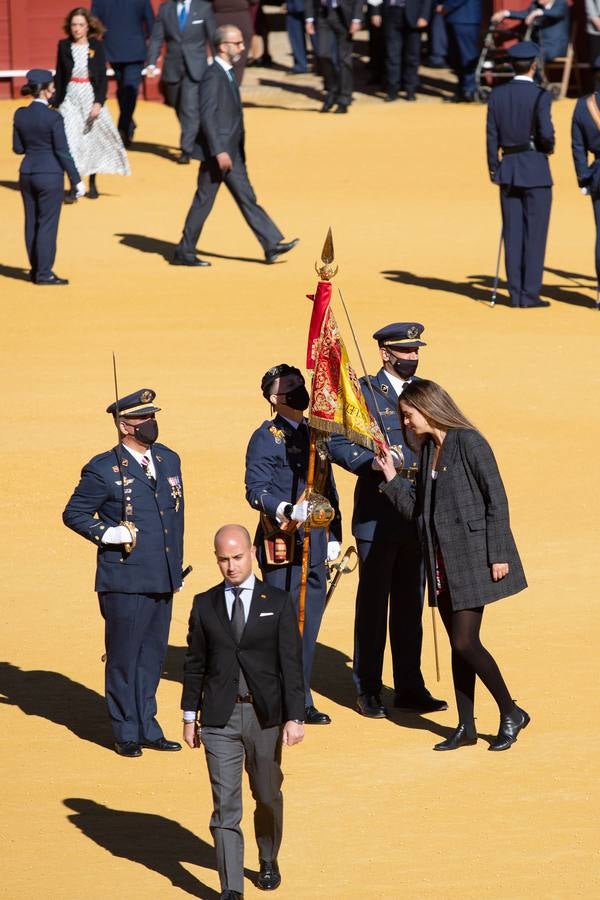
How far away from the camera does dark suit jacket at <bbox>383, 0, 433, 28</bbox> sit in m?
26.8

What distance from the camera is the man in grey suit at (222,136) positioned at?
1844 centimetres

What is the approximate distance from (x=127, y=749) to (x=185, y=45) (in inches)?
644

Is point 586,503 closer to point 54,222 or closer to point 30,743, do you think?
point 30,743

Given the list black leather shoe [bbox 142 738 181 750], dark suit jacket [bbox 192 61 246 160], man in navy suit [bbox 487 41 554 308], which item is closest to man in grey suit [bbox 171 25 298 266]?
dark suit jacket [bbox 192 61 246 160]

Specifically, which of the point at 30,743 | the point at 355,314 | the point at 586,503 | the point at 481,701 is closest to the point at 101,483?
the point at 30,743

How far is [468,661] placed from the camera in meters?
8.64

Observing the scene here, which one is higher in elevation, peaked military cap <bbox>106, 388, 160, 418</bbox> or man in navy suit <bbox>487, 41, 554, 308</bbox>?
peaked military cap <bbox>106, 388, 160, 418</bbox>

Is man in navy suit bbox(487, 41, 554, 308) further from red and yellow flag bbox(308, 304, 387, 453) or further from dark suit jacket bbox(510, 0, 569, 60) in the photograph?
dark suit jacket bbox(510, 0, 569, 60)

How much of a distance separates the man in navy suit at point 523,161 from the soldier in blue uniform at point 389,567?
8.45m

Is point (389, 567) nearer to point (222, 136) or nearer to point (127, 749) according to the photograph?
point (127, 749)

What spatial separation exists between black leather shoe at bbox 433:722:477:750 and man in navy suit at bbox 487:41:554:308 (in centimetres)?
958

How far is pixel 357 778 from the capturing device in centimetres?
854

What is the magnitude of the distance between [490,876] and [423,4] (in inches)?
831

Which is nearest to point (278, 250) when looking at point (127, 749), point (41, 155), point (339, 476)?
point (41, 155)
